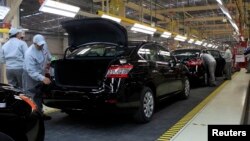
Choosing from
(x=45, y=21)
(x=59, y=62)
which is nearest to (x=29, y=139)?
(x=59, y=62)

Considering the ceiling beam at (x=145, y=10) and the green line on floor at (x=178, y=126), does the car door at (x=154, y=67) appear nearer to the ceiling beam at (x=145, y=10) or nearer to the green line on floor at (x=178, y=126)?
the green line on floor at (x=178, y=126)

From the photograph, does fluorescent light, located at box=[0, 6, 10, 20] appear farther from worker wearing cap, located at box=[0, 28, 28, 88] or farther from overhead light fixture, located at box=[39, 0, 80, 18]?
worker wearing cap, located at box=[0, 28, 28, 88]

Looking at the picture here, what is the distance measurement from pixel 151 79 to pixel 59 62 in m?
1.56

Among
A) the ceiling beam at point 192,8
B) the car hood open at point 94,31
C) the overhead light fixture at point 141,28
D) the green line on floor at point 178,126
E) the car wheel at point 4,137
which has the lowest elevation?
the green line on floor at point 178,126

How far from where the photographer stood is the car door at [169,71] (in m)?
6.35

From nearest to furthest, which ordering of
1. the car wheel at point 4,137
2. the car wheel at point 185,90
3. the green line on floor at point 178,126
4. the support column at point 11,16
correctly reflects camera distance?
the car wheel at point 4,137 → the green line on floor at point 178,126 → the support column at point 11,16 → the car wheel at point 185,90

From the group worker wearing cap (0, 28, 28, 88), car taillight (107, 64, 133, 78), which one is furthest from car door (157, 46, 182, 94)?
worker wearing cap (0, 28, 28, 88)

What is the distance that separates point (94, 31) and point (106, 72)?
1.16 meters

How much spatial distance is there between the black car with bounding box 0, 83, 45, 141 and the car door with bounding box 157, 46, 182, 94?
342cm

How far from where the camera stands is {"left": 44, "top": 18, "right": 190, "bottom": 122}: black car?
4.76 meters

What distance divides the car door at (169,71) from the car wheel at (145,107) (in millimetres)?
811

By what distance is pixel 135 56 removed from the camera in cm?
526

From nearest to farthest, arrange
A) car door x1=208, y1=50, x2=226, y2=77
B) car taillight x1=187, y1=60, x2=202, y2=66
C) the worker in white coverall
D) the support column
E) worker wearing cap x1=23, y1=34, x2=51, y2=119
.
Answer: worker wearing cap x1=23, y1=34, x2=51, y2=119, the support column, car taillight x1=187, y1=60, x2=202, y2=66, the worker in white coverall, car door x1=208, y1=50, x2=226, y2=77

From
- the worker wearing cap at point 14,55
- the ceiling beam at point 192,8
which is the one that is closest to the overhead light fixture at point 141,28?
the ceiling beam at point 192,8
